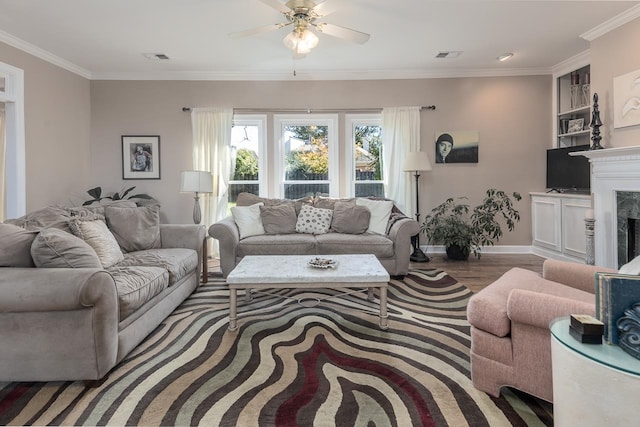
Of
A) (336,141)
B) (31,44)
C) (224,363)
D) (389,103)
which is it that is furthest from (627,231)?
(31,44)

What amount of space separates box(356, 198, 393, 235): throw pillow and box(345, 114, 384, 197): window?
0.89 meters

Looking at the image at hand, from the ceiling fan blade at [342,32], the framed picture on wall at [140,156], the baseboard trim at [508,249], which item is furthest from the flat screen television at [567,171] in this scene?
the framed picture on wall at [140,156]

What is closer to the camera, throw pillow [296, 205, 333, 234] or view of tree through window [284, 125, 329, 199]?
throw pillow [296, 205, 333, 234]

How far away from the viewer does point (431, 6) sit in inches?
124

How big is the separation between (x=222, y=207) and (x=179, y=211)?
0.67 metres

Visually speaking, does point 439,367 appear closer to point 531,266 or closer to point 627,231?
point 627,231

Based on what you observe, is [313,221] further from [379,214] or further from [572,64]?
[572,64]

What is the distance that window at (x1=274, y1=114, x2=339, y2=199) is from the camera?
514 cm

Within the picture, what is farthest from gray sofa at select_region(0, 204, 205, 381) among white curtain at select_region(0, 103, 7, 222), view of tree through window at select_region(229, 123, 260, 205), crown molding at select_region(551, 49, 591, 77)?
crown molding at select_region(551, 49, 591, 77)

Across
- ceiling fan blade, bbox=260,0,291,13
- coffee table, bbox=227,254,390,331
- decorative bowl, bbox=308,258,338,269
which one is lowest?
coffee table, bbox=227,254,390,331

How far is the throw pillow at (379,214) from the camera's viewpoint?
4.14 metres

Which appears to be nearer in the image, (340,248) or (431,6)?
(431,6)

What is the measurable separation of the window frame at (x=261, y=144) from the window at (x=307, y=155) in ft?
0.63

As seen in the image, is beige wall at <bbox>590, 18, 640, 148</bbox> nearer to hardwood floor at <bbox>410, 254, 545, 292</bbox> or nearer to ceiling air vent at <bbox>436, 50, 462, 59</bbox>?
ceiling air vent at <bbox>436, 50, 462, 59</bbox>
